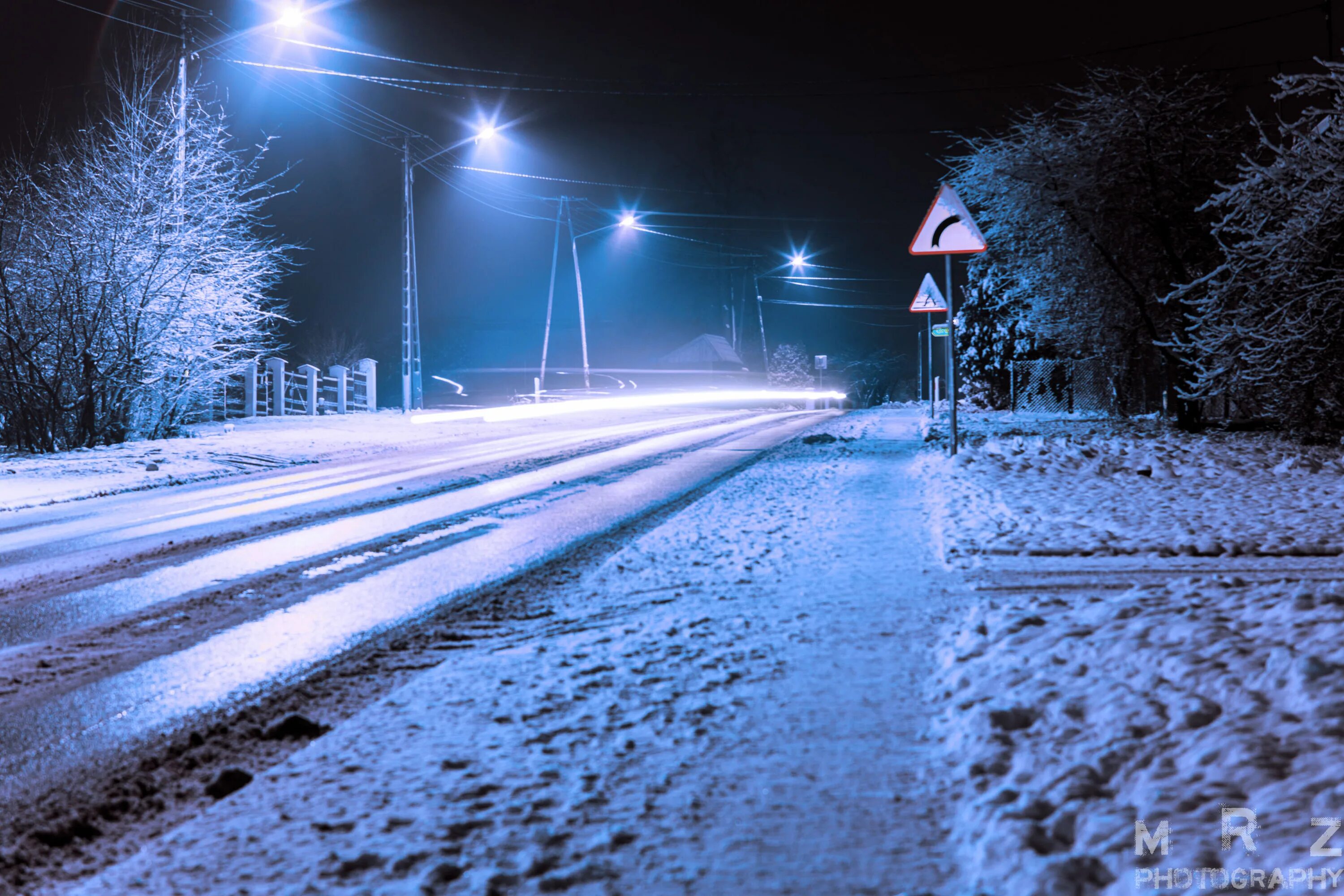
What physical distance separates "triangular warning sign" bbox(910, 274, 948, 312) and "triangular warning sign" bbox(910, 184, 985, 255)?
305 inches

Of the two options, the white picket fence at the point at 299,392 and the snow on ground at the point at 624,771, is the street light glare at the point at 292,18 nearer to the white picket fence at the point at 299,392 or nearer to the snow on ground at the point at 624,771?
the white picket fence at the point at 299,392

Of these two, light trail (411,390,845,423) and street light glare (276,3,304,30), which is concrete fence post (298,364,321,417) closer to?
light trail (411,390,845,423)

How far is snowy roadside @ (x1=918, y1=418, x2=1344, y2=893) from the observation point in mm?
2611

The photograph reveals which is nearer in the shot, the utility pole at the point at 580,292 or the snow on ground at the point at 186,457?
the snow on ground at the point at 186,457

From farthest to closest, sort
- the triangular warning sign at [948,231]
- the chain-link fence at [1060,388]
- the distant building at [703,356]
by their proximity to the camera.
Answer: the distant building at [703,356] < the chain-link fence at [1060,388] < the triangular warning sign at [948,231]

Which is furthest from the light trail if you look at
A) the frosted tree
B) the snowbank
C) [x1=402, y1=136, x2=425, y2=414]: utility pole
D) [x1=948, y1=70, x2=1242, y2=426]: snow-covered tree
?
the snowbank

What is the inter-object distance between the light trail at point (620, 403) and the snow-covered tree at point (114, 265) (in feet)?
24.5

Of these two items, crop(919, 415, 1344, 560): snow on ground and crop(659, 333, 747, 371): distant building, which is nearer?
crop(919, 415, 1344, 560): snow on ground

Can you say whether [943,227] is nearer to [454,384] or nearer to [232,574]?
[232,574]

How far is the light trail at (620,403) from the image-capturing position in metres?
30.9

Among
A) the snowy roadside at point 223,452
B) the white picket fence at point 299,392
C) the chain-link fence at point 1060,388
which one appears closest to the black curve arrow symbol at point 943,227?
the snowy roadside at point 223,452

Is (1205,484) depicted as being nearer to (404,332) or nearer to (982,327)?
(404,332)


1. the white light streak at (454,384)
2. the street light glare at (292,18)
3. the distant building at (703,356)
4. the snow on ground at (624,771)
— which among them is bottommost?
the snow on ground at (624,771)

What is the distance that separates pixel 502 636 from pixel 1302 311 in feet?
38.4
